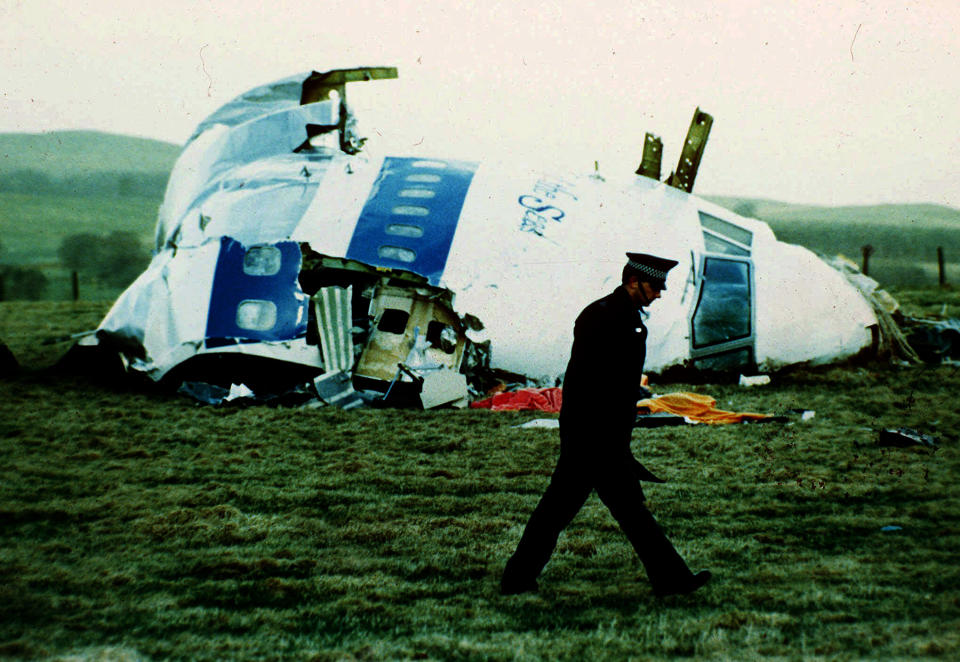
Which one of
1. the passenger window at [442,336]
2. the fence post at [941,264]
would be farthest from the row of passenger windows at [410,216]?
the fence post at [941,264]

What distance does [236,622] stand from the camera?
16.2 feet

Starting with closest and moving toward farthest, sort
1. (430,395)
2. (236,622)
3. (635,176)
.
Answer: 1. (236,622)
2. (430,395)
3. (635,176)

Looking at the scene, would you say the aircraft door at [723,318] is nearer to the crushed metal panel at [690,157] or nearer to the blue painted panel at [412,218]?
the crushed metal panel at [690,157]

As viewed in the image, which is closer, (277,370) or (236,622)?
(236,622)

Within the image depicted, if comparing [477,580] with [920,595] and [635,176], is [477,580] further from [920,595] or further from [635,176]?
[635,176]

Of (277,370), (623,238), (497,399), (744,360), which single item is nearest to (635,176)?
(623,238)

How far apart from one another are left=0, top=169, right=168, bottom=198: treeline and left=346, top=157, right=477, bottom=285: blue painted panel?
246 ft

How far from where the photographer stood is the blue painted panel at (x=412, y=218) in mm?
12383

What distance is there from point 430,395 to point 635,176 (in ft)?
16.1

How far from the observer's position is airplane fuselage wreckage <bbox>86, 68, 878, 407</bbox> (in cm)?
1213

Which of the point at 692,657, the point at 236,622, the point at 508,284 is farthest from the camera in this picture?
the point at 508,284

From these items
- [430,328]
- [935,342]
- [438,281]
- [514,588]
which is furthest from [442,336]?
[935,342]

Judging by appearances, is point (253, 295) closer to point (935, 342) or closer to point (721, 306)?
point (721, 306)

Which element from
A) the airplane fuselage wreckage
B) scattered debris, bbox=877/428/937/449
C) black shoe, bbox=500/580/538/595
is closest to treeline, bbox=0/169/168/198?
the airplane fuselage wreckage
